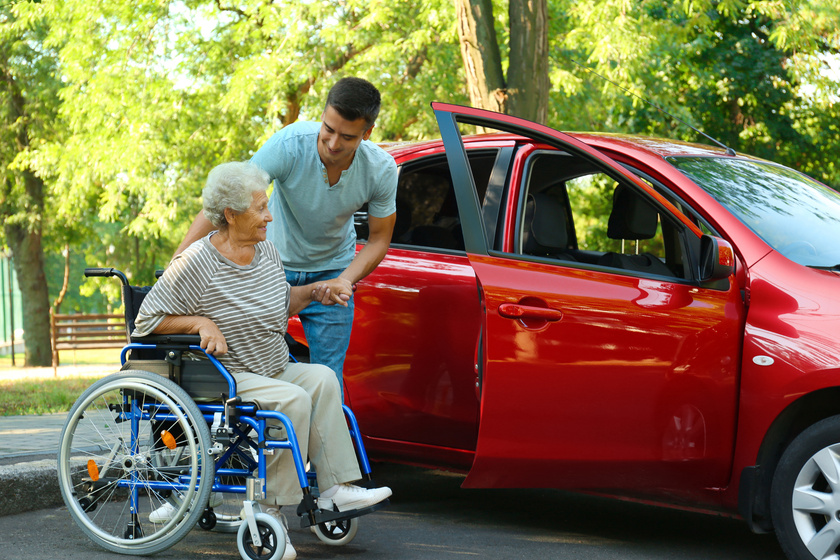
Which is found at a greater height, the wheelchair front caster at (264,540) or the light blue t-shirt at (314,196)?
the light blue t-shirt at (314,196)

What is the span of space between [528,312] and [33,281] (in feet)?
60.9

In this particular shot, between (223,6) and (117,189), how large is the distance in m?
3.42

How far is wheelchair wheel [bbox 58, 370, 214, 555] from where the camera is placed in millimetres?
3742

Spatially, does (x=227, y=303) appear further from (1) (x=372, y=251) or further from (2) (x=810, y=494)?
(2) (x=810, y=494)

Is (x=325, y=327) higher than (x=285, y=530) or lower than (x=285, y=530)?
higher

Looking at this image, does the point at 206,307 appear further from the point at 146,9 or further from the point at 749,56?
the point at 749,56

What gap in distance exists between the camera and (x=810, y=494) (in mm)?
3445

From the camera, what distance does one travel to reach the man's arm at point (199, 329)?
149 inches

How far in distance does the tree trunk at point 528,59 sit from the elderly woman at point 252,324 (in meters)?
4.75

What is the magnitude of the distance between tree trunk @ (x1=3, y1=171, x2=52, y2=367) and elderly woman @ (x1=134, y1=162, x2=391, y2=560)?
56.7 ft

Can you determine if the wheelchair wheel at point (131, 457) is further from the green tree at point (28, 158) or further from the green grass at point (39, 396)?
the green tree at point (28, 158)

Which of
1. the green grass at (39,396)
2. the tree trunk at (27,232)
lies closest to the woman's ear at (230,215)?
the green grass at (39,396)

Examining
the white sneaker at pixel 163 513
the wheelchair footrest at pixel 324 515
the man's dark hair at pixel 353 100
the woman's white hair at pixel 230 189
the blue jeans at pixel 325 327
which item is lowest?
the white sneaker at pixel 163 513

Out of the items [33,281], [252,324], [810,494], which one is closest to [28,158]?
[33,281]
